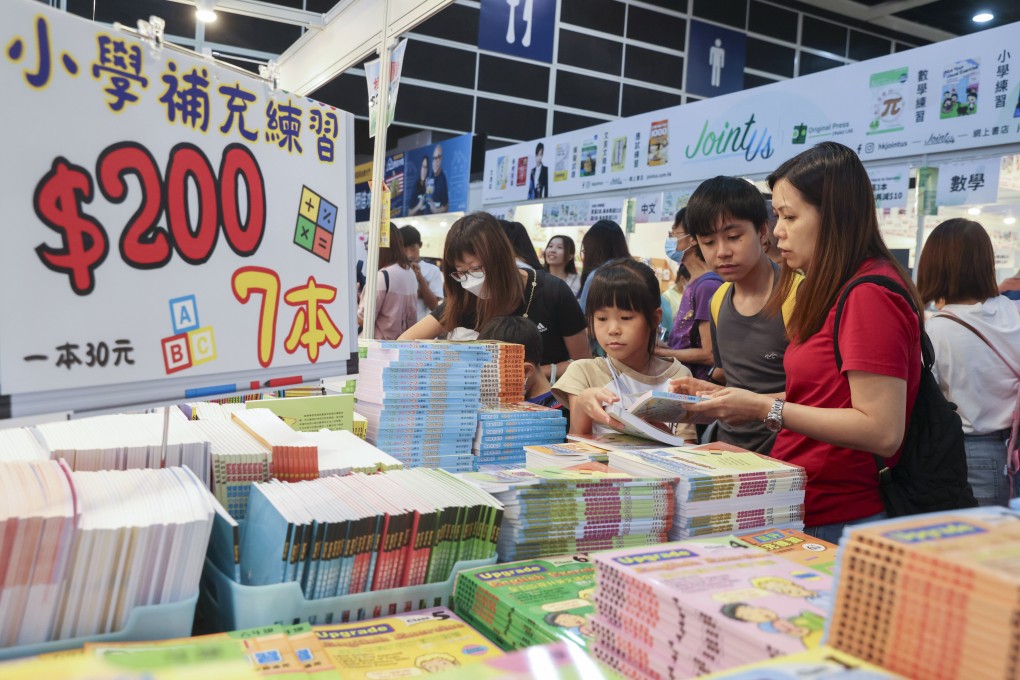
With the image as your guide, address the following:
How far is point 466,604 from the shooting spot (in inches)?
46.1

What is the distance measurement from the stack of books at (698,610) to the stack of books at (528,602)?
2.6 inches

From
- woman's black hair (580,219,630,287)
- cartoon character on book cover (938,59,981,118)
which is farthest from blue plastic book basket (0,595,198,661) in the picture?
cartoon character on book cover (938,59,981,118)

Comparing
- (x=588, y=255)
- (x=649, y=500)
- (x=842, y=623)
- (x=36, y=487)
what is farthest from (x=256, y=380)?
(x=588, y=255)

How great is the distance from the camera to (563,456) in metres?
1.71

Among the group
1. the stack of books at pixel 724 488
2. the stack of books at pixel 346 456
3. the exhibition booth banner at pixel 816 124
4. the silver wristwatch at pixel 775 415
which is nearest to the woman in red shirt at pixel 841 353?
the silver wristwatch at pixel 775 415

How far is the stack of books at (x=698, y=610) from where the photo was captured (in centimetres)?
84

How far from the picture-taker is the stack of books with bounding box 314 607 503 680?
3.12 ft

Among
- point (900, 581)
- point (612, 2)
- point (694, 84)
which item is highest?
point (612, 2)

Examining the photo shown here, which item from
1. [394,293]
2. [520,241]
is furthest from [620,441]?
[394,293]

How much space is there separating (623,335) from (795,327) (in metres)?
0.72

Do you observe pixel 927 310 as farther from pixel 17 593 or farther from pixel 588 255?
pixel 17 593

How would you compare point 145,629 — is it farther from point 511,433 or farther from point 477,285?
point 477,285

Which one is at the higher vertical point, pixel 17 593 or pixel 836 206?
pixel 836 206

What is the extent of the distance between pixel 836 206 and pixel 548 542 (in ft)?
3.22
